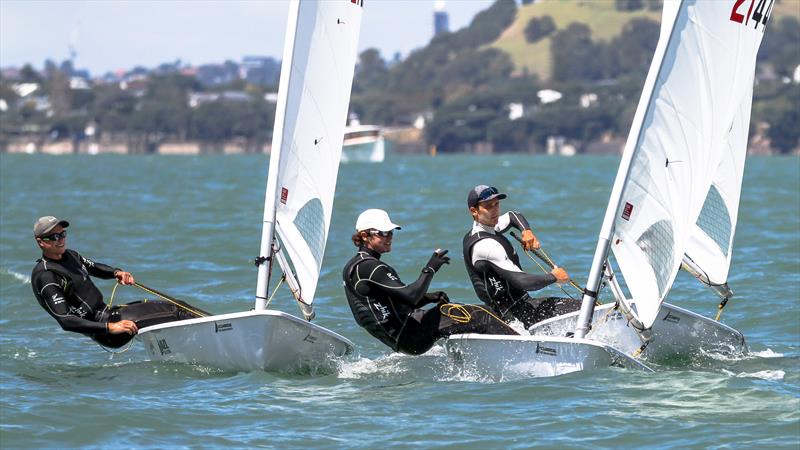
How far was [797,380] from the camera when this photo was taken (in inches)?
448

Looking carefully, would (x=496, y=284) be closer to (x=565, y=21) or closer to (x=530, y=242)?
(x=530, y=242)

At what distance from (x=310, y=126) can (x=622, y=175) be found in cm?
268

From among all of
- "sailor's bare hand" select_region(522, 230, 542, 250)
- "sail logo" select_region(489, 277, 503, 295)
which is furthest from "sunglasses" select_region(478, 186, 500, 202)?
"sail logo" select_region(489, 277, 503, 295)

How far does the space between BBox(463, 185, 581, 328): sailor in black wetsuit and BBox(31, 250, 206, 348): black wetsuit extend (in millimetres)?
2415

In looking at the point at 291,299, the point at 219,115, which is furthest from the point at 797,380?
the point at 219,115

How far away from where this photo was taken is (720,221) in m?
13.2

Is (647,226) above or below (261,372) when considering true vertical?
above

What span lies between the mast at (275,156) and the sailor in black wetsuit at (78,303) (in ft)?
2.98

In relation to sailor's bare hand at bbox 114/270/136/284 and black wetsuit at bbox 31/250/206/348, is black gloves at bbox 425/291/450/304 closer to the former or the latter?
black wetsuit at bbox 31/250/206/348

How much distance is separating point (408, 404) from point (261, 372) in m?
1.51

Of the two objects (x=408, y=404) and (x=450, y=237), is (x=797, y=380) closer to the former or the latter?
(x=408, y=404)

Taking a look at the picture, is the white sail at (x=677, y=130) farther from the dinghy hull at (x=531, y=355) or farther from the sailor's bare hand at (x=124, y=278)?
the sailor's bare hand at (x=124, y=278)

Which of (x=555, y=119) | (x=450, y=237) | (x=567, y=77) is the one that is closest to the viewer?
(x=450, y=237)

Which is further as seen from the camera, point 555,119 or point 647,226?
point 555,119
